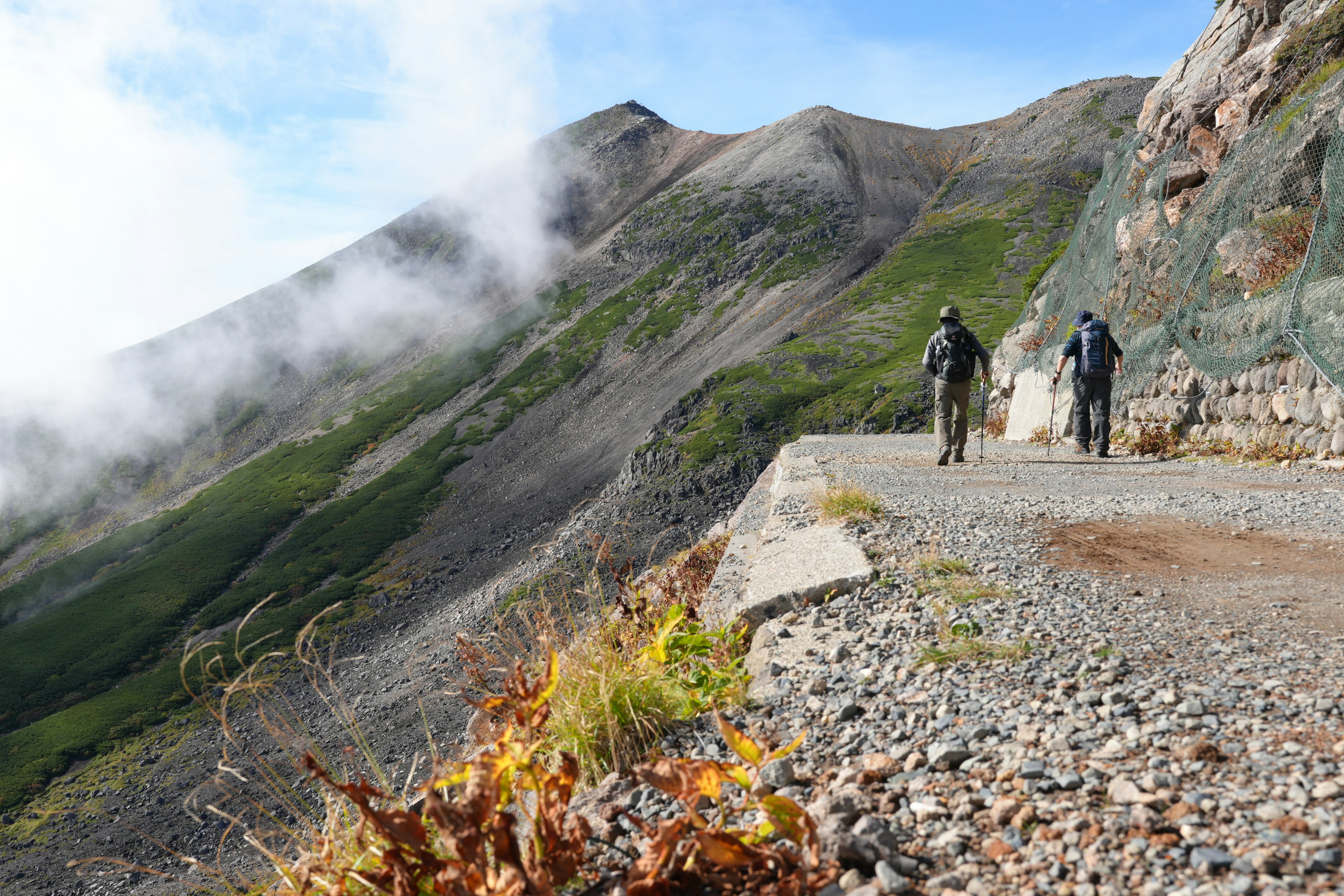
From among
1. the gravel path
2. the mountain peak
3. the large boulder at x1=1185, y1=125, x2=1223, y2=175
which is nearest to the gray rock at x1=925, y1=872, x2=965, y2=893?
the gravel path

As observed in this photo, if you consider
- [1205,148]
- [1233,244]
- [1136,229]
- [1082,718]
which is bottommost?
[1082,718]

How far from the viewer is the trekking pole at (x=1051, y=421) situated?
52.3 ft

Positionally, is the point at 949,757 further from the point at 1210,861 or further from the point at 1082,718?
the point at 1210,861

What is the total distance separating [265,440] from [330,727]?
83.9m

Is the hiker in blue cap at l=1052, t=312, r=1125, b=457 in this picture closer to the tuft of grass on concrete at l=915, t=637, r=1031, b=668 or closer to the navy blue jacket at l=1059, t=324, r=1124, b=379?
the navy blue jacket at l=1059, t=324, r=1124, b=379

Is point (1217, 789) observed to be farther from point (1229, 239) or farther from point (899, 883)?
point (1229, 239)

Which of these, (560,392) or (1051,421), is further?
(560,392)

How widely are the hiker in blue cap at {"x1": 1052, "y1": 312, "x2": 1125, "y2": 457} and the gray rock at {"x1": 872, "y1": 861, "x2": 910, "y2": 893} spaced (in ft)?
47.0

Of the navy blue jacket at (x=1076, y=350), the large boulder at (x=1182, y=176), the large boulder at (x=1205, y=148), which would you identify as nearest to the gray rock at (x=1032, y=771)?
the navy blue jacket at (x=1076, y=350)

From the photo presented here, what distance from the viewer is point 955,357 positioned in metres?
14.2

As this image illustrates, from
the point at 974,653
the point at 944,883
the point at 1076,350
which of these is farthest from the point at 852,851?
the point at 1076,350

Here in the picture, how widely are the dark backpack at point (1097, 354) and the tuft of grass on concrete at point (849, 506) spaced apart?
8.92 meters

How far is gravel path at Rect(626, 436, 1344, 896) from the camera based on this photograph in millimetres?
2252

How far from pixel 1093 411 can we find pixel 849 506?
10646 mm
